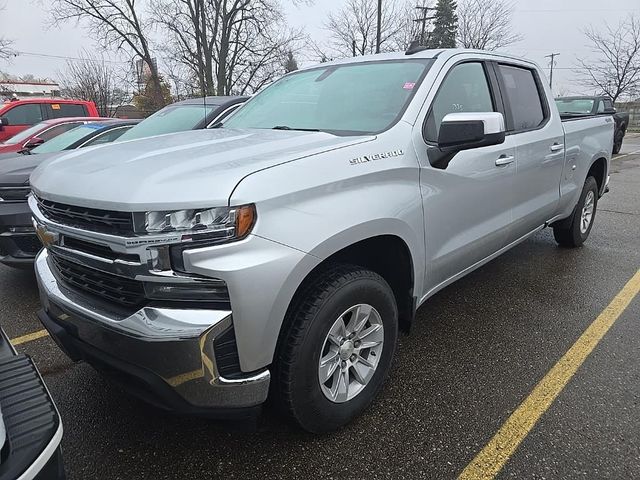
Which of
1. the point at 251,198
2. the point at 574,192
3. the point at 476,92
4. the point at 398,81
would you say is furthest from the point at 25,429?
the point at 574,192

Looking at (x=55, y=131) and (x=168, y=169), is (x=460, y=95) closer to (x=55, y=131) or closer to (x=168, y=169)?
(x=168, y=169)

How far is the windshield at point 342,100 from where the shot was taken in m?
2.68

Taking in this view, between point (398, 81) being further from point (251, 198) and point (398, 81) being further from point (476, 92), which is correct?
point (251, 198)

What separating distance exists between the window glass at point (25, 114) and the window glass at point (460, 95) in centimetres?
1212

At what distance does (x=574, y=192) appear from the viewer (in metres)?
4.62

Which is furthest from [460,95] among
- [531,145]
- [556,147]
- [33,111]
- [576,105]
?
[576,105]

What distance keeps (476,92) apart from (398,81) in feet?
2.29

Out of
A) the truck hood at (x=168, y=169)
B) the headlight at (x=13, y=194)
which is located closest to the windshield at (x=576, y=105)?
the truck hood at (x=168, y=169)

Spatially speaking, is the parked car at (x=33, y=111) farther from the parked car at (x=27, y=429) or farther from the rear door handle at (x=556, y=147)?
the parked car at (x=27, y=429)

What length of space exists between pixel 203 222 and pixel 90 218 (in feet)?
1.63

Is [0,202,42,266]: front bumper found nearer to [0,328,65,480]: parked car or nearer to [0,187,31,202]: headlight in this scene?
[0,187,31,202]: headlight

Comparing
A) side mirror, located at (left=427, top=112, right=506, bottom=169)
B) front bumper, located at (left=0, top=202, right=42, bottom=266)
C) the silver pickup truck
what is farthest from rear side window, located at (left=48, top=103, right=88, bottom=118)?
side mirror, located at (left=427, top=112, right=506, bottom=169)

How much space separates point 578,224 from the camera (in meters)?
5.03

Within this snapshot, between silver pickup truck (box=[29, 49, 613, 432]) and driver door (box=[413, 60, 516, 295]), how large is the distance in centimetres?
1
